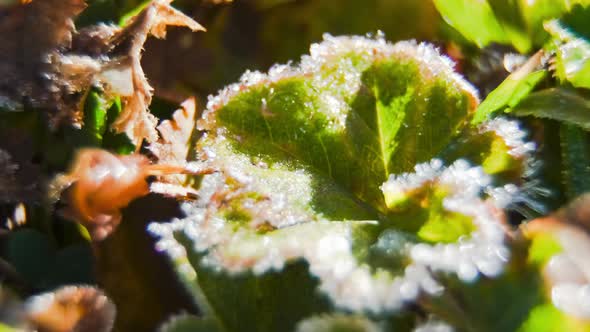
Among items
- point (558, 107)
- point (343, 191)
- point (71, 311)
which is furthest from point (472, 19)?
point (71, 311)

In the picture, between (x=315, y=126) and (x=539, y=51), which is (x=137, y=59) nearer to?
(x=315, y=126)

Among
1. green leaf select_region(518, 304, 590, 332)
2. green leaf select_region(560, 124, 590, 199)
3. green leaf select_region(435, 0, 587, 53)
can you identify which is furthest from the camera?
green leaf select_region(435, 0, 587, 53)

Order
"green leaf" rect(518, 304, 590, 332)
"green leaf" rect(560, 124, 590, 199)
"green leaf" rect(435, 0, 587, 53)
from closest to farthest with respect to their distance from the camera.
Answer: "green leaf" rect(518, 304, 590, 332) → "green leaf" rect(560, 124, 590, 199) → "green leaf" rect(435, 0, 587, 53)

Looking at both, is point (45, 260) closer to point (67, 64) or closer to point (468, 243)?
point (67, 64)

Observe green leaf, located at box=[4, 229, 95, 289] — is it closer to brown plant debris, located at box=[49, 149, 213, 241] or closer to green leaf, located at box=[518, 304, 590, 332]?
brown plant debris, located at box=[49, 149, 213, 241]

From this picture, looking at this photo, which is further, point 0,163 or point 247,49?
point 247,49

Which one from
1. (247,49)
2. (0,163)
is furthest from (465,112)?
(0,163)

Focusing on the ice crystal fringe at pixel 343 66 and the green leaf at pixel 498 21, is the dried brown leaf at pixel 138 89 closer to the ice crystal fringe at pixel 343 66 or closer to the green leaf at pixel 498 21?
the ice crystal fringe at pixel 343 66

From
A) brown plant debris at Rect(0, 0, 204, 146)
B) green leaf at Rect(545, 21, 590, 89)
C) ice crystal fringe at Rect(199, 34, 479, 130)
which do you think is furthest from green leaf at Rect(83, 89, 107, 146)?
green leaf at Rect(545, 21, 590, 89)
